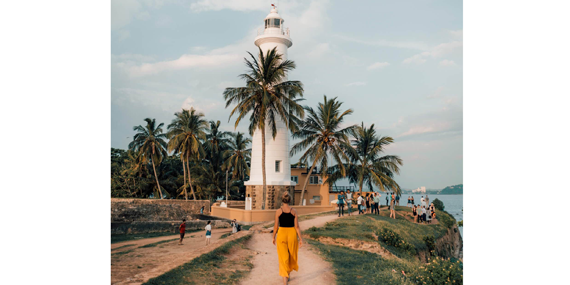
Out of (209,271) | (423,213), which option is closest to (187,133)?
(423,213)

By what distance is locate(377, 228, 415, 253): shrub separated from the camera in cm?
Result: 1112

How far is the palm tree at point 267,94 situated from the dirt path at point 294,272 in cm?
1026

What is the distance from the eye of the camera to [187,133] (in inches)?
1133

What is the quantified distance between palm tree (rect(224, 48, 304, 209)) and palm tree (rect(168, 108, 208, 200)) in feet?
33.8

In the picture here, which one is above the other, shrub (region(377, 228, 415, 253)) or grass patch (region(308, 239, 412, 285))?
grass patch (region(308, 239, 412, 285))

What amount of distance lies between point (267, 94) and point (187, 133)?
1227 cm

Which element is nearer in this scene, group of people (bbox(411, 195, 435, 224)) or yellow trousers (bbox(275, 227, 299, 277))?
yellow trousers (bbox(275, 227, 299, 277))

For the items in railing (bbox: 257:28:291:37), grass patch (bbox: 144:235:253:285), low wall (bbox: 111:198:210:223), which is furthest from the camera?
low wall (bbox: 111:198:210:223)

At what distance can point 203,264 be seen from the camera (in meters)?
7.04

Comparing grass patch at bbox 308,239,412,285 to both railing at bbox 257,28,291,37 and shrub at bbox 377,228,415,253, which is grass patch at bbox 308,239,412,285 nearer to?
shrub at bbox 377,228,415,253

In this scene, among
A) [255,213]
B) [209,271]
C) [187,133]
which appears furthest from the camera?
[187,133]

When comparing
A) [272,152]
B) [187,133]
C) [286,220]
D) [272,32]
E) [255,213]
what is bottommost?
[255,213]

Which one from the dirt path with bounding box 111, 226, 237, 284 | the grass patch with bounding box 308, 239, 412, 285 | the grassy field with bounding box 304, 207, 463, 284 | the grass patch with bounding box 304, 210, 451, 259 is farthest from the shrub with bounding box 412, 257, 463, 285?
the dirt path with bounding box 111, 226, 237, 284

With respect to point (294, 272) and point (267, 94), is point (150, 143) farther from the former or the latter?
point (294, 272)
